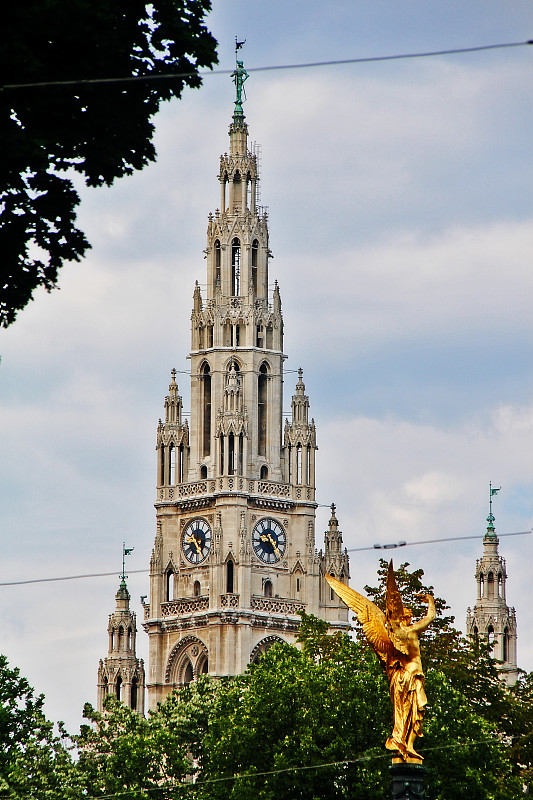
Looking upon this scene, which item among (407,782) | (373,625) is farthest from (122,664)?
(407,782)

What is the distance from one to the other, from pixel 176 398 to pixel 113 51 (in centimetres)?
10096

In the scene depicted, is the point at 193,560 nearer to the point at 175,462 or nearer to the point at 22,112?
the point at 175,462

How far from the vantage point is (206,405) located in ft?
461

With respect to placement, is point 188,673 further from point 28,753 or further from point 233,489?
point 28,753

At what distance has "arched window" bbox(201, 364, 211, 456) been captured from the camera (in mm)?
139875

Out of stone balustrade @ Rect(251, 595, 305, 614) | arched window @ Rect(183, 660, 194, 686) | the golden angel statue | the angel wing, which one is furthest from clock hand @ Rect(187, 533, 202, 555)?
the golden angel statue

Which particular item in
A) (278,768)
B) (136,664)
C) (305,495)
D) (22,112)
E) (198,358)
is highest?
(198,358)

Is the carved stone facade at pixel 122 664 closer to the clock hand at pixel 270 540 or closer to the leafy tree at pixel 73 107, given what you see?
the clock hand at pixel 270 540

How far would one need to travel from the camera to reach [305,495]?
138m

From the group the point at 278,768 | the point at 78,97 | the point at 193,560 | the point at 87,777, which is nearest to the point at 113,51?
the point at 78,97

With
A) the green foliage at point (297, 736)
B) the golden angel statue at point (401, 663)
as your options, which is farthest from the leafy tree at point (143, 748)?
the golden angel statue at point (401, 663)

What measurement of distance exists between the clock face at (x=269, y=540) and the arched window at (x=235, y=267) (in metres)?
14.7

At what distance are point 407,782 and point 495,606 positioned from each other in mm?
89630

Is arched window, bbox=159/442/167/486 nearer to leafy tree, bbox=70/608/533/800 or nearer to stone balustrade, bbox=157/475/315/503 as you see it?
stone balustrade, bbox=157/475/315/503
